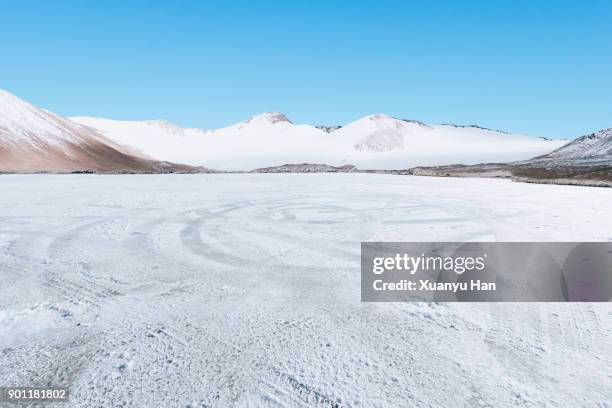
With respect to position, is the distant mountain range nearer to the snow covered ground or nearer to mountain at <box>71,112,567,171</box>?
mountain at <box>71,112,567,171</box>

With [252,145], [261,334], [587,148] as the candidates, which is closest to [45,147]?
[252,145]

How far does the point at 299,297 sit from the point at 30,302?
8.64 ft

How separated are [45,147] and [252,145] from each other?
2040 inches

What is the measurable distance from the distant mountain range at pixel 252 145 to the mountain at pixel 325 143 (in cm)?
25

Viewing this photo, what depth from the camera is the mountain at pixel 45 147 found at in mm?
67188

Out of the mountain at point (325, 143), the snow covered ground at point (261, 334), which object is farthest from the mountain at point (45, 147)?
the snow covered ground at point (261, 334)

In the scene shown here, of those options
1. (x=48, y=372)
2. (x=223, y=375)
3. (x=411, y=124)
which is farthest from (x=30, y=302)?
(x=411, y=124)

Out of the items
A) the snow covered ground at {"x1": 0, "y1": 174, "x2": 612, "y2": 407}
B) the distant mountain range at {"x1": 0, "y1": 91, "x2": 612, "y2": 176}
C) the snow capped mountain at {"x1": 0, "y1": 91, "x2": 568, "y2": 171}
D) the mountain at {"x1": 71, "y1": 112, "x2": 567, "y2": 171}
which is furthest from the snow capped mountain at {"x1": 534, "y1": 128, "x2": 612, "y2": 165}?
the snow covered ground at {"x1": 0, "y1": 174, "x2": 612, "y2": 407}

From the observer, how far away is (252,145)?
115 metres

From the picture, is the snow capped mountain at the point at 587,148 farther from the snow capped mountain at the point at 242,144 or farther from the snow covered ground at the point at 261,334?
the snow covered ground at the point at 261,334

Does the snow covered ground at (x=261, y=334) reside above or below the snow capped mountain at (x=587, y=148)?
below

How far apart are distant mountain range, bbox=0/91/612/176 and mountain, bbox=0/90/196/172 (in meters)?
0.19

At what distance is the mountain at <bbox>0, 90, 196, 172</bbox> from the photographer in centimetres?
6719

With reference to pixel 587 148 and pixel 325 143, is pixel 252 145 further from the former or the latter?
pixel 587 148
